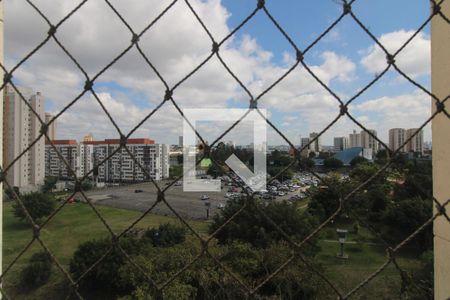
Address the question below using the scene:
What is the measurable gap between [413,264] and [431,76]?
309 inches

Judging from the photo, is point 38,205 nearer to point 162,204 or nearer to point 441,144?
point 162,204

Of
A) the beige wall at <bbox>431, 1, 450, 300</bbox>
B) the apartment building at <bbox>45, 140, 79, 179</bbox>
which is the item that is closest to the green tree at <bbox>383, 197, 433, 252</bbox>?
the beige wall at <bbox>431, 1, 450, 300</bbox>

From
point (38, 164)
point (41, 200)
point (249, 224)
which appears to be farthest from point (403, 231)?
point (38, 164)

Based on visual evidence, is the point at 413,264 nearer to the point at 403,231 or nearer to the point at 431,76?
the point at 403,231

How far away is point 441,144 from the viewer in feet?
2.15

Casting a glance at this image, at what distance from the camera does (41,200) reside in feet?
39.8

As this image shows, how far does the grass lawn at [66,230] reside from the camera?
824cm

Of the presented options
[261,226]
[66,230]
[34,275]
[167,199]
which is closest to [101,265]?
[34,275]

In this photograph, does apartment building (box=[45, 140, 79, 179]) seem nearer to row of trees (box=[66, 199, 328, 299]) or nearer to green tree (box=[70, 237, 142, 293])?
green tree (box=[70, 237, 142, 293])

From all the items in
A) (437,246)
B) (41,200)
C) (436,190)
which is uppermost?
(436,190)

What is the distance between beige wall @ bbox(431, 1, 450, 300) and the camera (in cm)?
64

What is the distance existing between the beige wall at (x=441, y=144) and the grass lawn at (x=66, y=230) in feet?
26.8

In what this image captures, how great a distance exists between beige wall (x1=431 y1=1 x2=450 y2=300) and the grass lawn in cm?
818

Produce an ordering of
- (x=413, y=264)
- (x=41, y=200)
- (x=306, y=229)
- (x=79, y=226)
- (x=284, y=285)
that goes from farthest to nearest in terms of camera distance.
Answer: (x=41, y=200) → (x=79, y=226) → (x=306, y=229) → (x=413, y=264) → (x=284, y=285)
